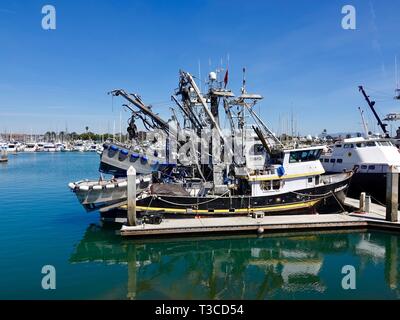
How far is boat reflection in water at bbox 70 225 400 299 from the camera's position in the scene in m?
12.2

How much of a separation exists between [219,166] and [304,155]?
5844 mm

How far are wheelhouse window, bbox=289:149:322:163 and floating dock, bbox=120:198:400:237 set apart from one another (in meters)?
3.77

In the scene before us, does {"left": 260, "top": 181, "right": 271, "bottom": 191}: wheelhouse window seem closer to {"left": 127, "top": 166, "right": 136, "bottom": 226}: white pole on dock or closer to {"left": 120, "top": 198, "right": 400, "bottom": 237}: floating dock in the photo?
{"left": 120, "top": 198, "right": 400, "bottom": 237}: floating dock

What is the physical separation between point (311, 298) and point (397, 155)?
856 inches

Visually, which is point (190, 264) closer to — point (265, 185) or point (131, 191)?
point (131, 191)

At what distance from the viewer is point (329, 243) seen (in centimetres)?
1775

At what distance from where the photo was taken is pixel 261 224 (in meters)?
18.2

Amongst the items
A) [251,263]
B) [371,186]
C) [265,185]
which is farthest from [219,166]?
[371,186]

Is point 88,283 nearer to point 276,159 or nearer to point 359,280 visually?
point 359,280

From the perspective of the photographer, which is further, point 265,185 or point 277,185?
point 277,185

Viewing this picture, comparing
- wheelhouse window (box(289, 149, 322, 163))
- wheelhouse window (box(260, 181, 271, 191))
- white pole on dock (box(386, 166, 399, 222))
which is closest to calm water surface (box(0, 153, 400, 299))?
white pole on dock (box(386, 166, 399, 222))

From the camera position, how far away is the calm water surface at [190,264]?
12.0 metres

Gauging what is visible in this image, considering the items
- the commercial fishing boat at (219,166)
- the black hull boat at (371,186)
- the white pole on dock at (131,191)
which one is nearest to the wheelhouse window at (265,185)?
the commercial fishing boat at (219,166)
